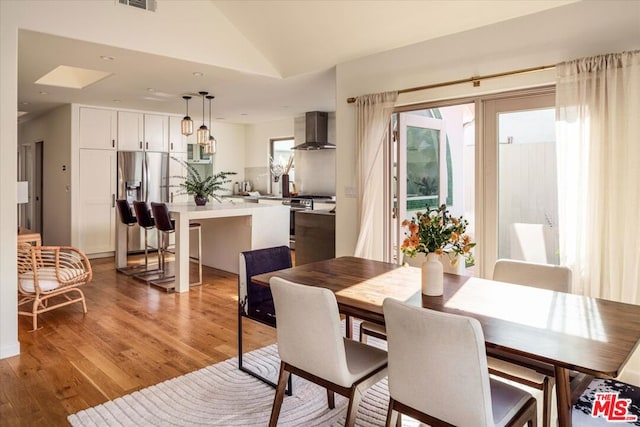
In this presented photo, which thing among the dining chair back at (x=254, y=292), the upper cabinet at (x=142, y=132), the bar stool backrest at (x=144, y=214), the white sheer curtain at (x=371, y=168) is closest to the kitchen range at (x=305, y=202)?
the bar stool backrest at (x=144, y=214)

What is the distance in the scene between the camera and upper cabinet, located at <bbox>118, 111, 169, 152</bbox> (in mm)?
7191

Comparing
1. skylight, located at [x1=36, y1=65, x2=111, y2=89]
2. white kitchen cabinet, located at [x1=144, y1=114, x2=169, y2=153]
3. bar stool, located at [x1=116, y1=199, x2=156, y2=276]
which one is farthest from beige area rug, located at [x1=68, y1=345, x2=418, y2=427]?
white kitchen cabinet, located at [x1=144, y1=114, x2=169, y2=153]

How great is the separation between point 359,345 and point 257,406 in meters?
0.77

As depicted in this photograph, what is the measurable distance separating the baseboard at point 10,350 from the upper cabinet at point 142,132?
15.2 feet

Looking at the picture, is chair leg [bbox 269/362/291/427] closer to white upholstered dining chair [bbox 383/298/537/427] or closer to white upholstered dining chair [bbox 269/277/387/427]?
white upholstered dining chair [bbox 269/277/387/427]

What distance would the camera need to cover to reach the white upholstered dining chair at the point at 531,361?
1.93 m

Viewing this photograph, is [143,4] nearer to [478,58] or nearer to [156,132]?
[478,58]

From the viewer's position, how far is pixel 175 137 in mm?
7875

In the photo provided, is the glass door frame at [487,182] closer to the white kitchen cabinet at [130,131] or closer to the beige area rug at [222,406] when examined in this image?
the beige area rug at [222,406]

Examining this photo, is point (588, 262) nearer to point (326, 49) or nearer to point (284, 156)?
point (326, 49)

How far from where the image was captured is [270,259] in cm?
294

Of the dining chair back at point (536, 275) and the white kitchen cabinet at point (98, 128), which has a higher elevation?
the white kitchen cabinet at point (98, 128)

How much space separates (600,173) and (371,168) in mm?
1892

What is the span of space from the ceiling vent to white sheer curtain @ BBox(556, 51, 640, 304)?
338cm
